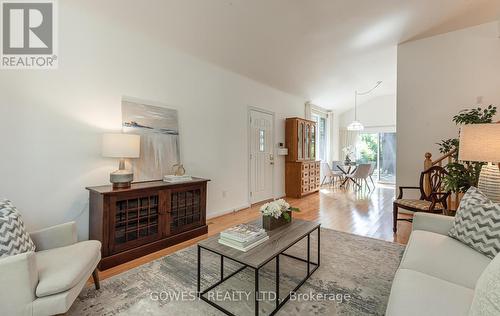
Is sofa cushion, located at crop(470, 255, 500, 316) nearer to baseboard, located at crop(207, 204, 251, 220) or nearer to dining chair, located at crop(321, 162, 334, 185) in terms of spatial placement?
baseboard, located at crop(207, 204, 251, 220)

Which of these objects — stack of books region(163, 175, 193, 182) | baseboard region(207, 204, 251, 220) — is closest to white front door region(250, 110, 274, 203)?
baseboard region(207, 204, 251, 220)

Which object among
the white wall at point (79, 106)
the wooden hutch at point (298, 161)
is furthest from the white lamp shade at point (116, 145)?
the wooden hutch at point (298, 161)

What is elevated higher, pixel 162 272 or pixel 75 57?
pixel 75 57

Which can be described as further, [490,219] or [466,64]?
[466,64]

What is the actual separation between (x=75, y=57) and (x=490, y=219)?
381cm

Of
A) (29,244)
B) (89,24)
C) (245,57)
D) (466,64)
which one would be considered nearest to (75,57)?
(89,24)

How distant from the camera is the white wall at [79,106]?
206 cm

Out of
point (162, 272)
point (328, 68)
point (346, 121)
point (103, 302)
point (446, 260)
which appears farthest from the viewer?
point (346, 121)

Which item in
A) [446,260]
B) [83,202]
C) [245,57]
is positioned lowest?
[446,260]

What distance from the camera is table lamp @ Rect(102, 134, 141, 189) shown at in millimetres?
2297

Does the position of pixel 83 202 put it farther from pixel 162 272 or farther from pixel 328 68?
pixel 328 68

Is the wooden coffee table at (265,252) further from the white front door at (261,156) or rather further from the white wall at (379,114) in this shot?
the white wall at (379,114)

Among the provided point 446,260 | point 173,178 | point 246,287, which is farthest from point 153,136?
point 446,260

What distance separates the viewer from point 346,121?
333 inches
